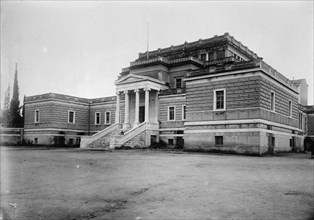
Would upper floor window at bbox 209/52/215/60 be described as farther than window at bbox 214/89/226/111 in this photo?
Yes

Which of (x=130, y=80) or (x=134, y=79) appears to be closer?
(x=134, y=79)

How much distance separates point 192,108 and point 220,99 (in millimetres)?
Answer: 3011

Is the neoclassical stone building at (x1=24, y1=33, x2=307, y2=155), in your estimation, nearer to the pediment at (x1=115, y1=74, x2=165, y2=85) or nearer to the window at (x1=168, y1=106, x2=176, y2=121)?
the pediment at (x1=115, y1=74, x2=165, y2=85)

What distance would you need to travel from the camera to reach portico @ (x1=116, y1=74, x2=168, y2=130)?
1446 inches

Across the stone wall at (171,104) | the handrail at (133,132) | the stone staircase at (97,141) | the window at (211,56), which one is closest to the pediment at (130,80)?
the stone wall at (171,104)

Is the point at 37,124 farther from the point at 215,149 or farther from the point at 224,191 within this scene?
the point at 224,191

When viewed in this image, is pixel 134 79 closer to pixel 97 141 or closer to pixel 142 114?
pixel 142 114

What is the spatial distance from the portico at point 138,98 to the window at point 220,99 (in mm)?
10922

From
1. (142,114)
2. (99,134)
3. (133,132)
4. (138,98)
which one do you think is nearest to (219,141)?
(133,132)

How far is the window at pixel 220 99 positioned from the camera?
26.9m

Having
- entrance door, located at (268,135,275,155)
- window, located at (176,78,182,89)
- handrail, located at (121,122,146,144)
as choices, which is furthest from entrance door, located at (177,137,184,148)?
entrance door, located at (268,135,275,155)

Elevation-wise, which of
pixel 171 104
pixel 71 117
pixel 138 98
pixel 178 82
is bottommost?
pixel 71 117

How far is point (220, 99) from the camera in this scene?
27.3m

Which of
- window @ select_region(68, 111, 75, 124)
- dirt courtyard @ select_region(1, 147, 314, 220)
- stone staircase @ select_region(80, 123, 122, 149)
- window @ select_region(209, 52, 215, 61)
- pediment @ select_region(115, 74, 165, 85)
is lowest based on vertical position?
dirt courtyard @ select_region(1, 147, 314, 220)
